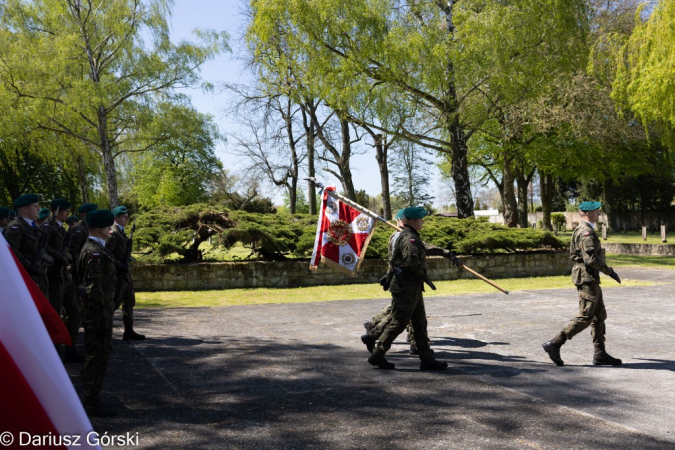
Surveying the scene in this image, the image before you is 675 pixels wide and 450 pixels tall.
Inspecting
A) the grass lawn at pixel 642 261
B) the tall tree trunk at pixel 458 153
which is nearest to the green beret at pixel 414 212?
the tall tree trunk at pixel 458 153

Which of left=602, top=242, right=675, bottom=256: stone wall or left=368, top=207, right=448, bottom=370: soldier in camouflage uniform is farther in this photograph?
left=602, top=242, right=675, bottom=256: stone wall

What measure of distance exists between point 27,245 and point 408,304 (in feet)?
15.3

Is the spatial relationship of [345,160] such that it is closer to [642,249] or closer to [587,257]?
[642,249]

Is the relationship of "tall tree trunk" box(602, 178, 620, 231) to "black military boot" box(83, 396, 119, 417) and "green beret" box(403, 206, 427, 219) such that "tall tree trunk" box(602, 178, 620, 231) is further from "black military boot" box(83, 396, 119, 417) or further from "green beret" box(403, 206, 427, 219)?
"black military boot" box(83, 396, 119, 417)

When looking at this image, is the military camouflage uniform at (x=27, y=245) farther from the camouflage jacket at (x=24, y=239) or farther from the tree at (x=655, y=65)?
the tree at (x=655, y=65)

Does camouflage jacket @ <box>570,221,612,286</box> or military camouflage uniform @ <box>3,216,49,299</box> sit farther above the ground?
military camouflage uniform @ <box>3,216,49,299</box>

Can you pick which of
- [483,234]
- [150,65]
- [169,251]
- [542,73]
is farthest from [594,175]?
[169,251]

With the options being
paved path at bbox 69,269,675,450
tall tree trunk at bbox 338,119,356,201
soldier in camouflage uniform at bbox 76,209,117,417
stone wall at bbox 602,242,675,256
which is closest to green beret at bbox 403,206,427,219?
paved path at bbox 69,269,675,450

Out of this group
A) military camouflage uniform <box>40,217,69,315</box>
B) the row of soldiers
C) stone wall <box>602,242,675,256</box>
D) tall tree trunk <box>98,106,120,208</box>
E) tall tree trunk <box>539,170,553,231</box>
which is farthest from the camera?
tall tree trunk <box>539,170,553,231</box>

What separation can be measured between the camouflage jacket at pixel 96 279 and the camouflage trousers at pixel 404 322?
297 centimetres

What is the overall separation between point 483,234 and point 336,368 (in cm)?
1218

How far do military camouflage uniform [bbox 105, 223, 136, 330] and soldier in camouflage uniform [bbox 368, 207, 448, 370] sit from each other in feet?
9.37

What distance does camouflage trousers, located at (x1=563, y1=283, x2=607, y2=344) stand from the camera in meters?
7.15

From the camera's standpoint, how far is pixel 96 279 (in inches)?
221
